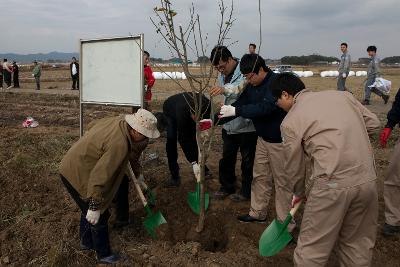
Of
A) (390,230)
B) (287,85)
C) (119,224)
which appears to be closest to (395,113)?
(390,230)

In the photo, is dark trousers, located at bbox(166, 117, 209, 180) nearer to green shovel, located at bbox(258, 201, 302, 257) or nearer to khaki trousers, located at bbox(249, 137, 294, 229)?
khaki trousers, located at bbox(249, 137, 294, 229)

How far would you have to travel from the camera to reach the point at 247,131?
434 cm

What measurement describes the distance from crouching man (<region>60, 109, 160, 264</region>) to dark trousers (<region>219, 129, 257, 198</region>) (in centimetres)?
150

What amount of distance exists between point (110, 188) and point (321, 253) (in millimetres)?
1669

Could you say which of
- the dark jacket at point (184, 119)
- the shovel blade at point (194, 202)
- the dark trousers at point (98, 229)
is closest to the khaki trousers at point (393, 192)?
the shovel blade at point (194, 202)

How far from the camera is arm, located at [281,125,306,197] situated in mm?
2559

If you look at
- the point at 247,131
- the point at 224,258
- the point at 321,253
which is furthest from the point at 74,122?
the point at 321,253

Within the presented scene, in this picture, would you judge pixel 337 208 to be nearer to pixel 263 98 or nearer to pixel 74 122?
pixel 263 98

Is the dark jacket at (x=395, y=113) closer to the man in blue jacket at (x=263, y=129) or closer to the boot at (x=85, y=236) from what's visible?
the man in blue jacket at (x=263, y=129)

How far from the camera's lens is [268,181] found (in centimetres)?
410

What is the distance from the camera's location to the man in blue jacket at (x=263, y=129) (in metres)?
3.78

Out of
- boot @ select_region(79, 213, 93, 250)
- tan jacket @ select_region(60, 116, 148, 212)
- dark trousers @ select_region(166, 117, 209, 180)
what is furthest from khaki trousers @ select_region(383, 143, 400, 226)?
boot @ select_region(79, 213, 93, 250)

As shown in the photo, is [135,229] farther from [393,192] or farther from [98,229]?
[393,192]

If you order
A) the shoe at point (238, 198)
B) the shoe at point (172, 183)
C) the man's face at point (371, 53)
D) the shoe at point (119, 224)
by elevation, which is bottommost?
the shoe at point (119, 224)
